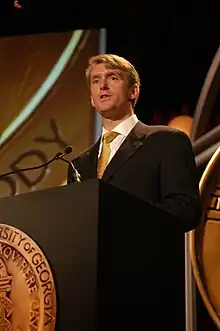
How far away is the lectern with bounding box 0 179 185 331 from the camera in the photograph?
1.01 meters

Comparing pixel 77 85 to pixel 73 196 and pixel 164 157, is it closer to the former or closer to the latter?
pixel 164 157

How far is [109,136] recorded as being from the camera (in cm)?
139

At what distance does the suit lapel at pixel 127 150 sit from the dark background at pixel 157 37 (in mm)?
1111

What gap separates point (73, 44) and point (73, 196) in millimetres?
1663

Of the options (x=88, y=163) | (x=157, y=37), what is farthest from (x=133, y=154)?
(x=157, y=37)

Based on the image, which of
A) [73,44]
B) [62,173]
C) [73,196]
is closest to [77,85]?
[73,44]

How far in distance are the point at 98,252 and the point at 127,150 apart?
36cm

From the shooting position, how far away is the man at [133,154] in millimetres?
1296

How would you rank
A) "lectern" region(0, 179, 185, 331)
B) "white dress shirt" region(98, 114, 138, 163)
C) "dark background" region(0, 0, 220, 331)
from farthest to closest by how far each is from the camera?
"dark background" region(0, 0, 220, 331)
"white dress shirt" region(98, 114, 138, 163)
"lectern" region(0, 179, 185, 331)

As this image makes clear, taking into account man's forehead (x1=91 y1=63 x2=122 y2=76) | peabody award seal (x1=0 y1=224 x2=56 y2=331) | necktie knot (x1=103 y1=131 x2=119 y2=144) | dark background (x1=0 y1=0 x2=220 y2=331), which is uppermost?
dark background (x1=0 y1=0 x2=220 y2=331)

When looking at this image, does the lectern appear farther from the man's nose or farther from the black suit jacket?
the man's nose

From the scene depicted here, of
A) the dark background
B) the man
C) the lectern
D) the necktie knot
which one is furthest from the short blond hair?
the dark background

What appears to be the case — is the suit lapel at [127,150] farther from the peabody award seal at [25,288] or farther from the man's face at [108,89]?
the peabody award seal at [25,288]

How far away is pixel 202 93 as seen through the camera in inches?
97.7
